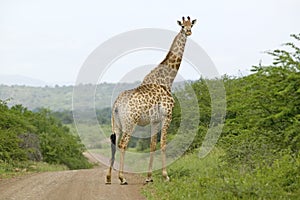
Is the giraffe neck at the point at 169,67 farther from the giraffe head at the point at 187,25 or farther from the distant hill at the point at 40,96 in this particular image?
the distant hill at the point at 40,96

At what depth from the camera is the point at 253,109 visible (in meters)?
13.9

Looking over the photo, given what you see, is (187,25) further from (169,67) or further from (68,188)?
(68,188)

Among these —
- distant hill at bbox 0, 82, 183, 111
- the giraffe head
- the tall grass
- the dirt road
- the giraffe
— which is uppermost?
distant hill at bbox 0, 82, 183, 111

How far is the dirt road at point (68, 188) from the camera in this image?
11.1 meters

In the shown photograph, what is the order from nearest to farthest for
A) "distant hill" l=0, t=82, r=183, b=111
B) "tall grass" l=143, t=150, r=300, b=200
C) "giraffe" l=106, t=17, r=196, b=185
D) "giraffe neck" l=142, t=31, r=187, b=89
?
1. "tall grass" l=143, t=150, r=300, b=200
2. "giraffe" l=106, t=17, r=196, b=185
3. "giraffe neck" l=142, t=31, r=187, b=89
4. "distant hill" l=0, t=82, r=183, b=111

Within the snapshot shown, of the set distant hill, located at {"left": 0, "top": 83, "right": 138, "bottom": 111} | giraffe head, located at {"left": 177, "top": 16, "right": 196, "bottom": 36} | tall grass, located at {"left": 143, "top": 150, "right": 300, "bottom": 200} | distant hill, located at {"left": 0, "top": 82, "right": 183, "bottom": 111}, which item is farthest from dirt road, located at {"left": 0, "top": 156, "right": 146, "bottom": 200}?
distant hill, located at {"left": 0, "top": 83, "right": 138, "bottom": 111}

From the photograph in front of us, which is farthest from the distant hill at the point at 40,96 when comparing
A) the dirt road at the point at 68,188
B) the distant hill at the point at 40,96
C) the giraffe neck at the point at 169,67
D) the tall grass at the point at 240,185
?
the tall grass at the point at 240,185

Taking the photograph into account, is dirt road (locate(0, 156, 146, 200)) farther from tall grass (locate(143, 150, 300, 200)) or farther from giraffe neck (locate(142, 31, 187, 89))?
giraffe neck (locate(142, 31, 187, 89))

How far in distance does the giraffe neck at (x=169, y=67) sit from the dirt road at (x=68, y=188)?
2814mm

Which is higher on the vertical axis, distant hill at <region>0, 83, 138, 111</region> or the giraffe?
distant hill at <region>0, 83, 138, 111</region>

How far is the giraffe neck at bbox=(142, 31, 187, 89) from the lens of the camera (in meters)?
14.4

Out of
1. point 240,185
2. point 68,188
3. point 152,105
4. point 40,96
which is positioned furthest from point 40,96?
point 240,185

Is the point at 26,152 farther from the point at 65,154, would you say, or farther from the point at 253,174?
the point at 253,174

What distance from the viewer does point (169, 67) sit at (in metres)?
14.6
